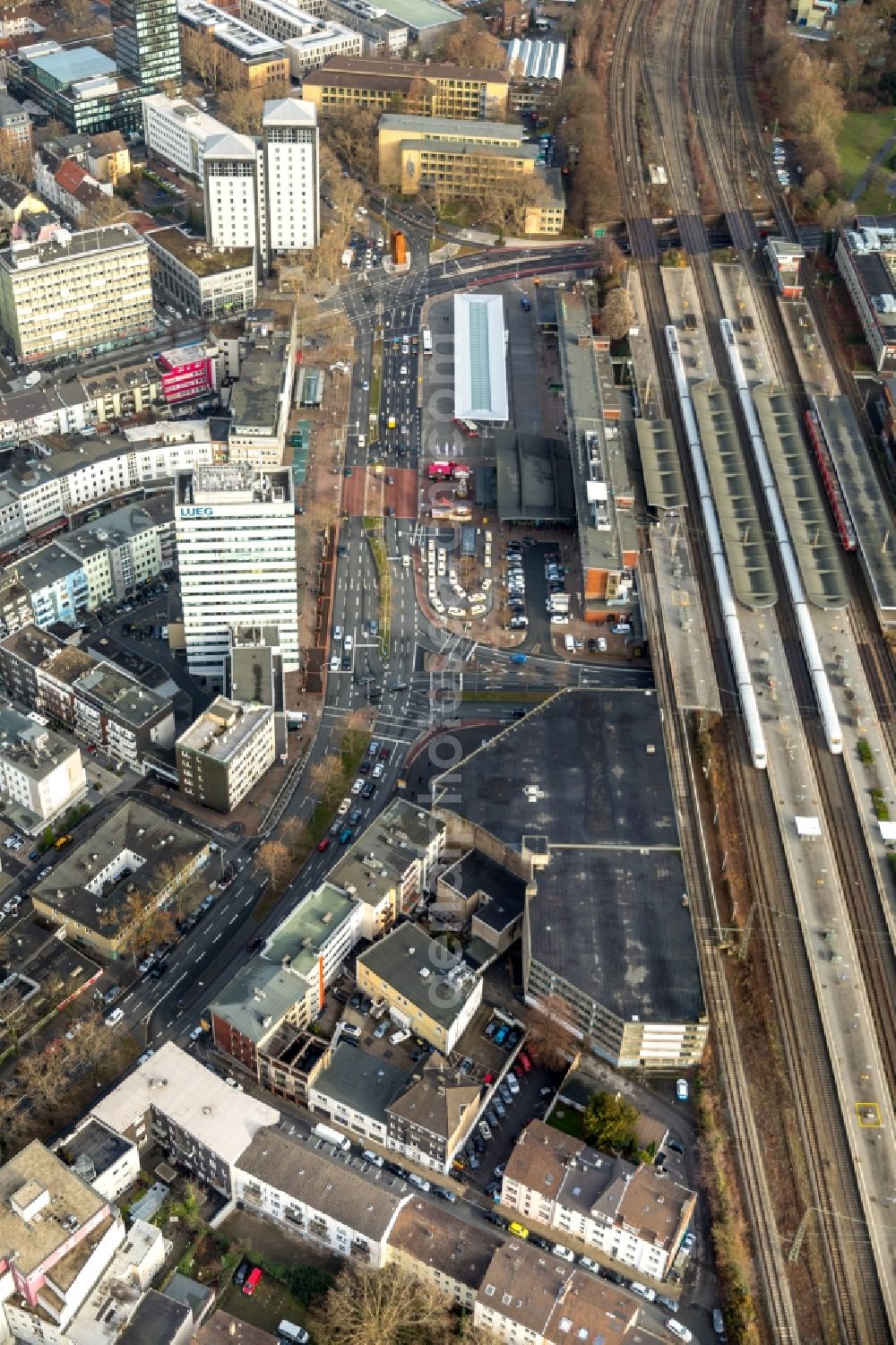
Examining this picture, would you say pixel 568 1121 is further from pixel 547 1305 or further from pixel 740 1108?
pixel 547 1305

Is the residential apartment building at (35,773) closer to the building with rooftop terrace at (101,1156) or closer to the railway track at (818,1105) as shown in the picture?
the building with rooftop terrace at (101,1156)

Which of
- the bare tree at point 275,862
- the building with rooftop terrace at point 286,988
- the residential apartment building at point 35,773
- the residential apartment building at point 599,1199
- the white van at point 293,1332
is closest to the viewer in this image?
the white van at point 293,1332

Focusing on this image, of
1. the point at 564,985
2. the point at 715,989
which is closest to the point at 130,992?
the point at 564,985

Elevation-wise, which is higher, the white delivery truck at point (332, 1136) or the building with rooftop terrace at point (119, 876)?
the building with rooftop terrace at point (119, 876)

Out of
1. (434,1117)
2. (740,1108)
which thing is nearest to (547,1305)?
(434,1117)

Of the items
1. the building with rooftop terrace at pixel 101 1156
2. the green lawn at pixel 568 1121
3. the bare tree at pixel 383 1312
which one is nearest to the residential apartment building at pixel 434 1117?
the green lawn at pixel 568 1121

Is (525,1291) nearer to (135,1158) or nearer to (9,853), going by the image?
(135,1158)
